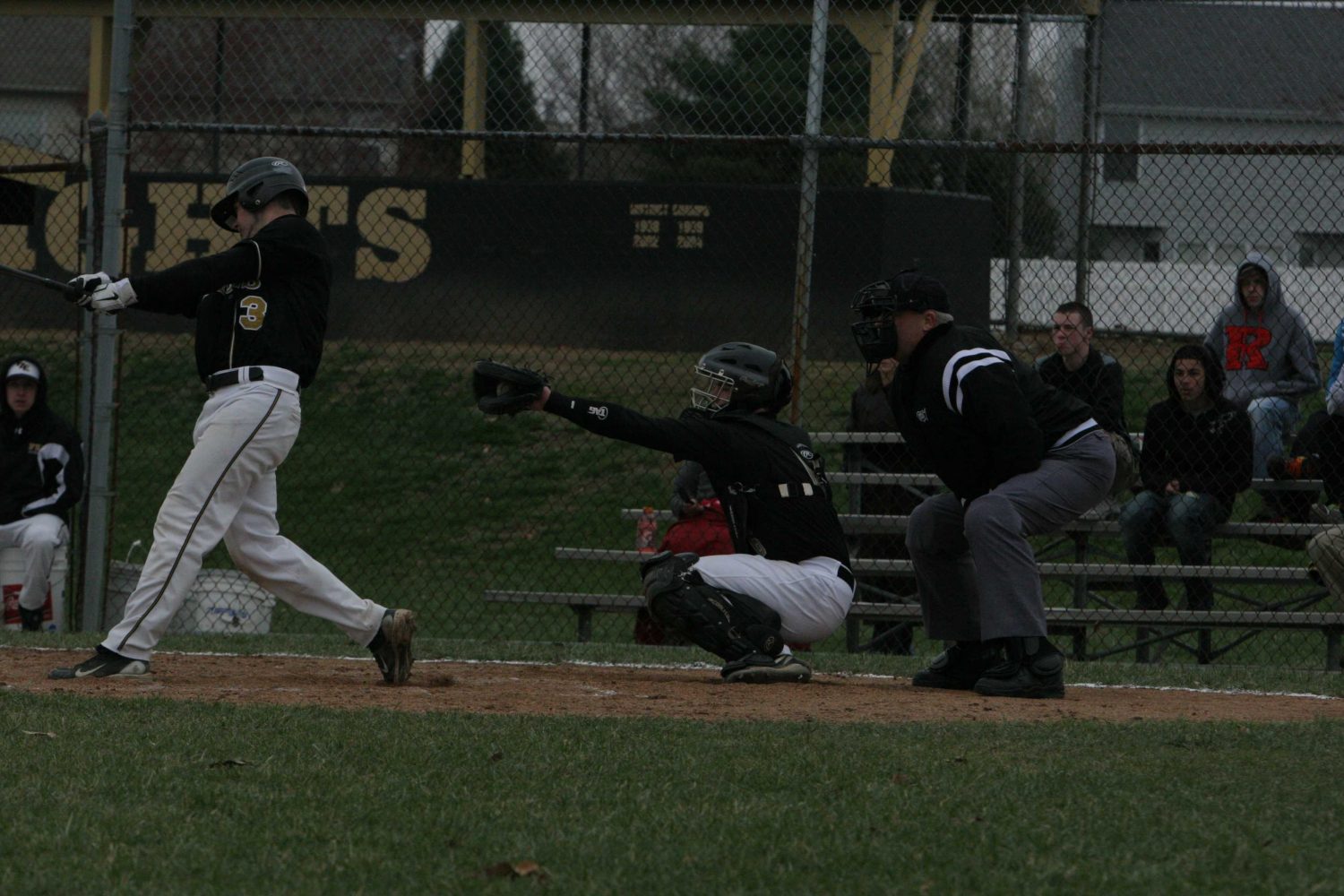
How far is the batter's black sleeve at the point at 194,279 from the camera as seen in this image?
5922 mm

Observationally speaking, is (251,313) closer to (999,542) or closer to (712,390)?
(712,390)

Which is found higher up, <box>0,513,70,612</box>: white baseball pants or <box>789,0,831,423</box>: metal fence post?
Answer: <box>789,0,831,423</box>: metal fence post

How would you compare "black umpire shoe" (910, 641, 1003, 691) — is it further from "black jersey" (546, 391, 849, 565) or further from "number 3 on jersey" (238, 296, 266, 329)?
"number 3 on jersey" (238, 296, 266, 329)

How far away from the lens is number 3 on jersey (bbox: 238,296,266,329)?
6125 mm

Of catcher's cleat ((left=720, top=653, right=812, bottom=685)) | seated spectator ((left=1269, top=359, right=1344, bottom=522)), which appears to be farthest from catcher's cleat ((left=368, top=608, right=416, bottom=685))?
seated spectator ((left=1269, top=359, right=1344, bottom=522))

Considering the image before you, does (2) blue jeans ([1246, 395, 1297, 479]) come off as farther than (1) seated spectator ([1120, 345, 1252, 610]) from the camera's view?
Yes

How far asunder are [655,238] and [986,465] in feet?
30.1

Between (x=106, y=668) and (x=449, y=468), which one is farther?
(x=449, y=468)

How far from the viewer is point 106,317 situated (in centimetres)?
A: 883

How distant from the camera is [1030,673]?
246 inches

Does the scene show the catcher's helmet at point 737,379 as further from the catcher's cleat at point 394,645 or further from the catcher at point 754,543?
the catcher's cleat at point 394,645

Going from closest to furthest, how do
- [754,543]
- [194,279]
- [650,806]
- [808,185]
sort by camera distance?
[650,806], [194,279], [754,543], [808,185]

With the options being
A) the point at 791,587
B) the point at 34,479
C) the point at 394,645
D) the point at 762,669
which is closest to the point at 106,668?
the point at 394,645

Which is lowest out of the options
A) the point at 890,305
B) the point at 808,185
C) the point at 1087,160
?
the point at 890,305
